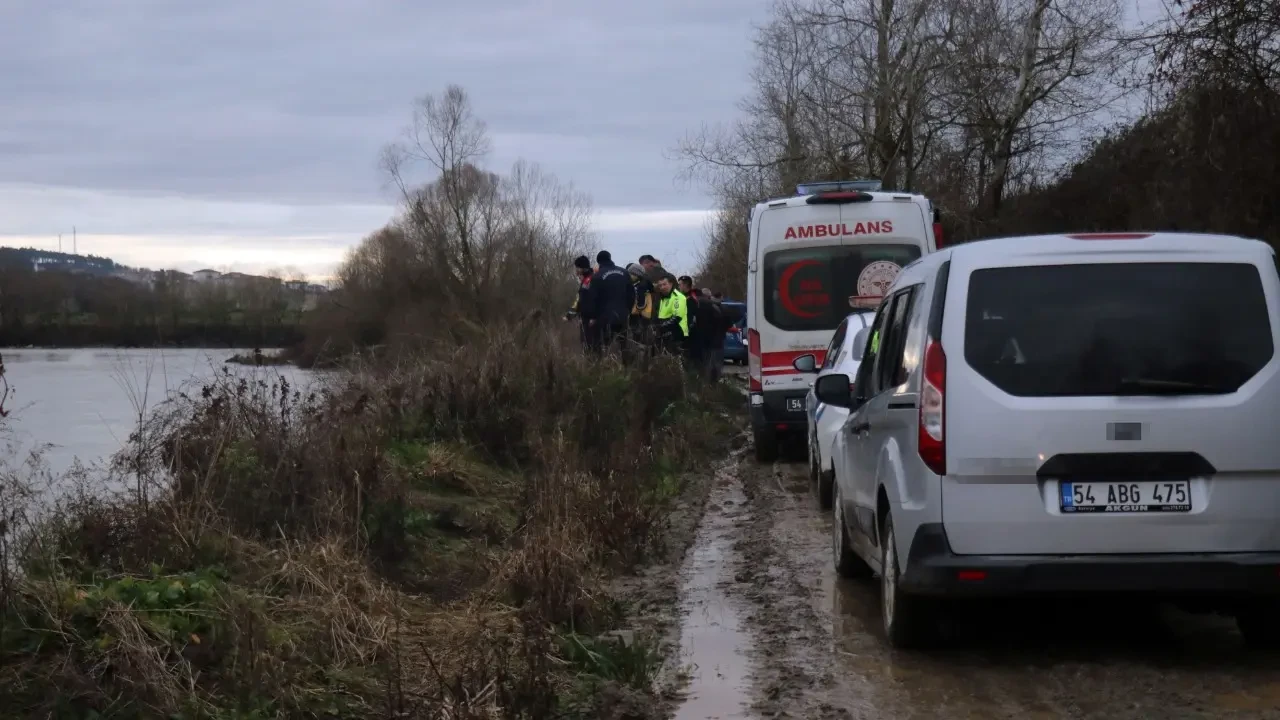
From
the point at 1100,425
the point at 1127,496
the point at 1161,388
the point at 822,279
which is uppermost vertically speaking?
the point at 822,279

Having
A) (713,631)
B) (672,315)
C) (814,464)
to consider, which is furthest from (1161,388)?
(672,315)

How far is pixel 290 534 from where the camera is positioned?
7.61m

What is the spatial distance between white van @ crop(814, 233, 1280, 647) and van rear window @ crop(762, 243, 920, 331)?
8220mm

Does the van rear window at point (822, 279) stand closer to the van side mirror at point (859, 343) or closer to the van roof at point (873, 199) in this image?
the van roof at point (873, 199)

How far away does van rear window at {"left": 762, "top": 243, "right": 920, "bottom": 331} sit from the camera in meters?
14.4

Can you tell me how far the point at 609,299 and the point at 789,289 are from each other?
13.8 feet

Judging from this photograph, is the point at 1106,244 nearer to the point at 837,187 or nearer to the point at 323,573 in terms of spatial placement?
the point at 323,573

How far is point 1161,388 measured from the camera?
5.88 metres

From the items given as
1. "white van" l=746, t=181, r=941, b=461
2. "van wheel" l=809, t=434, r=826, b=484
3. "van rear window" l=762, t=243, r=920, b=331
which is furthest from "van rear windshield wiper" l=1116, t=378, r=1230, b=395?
"van rear window" l=762, t=243, r=920, b=331

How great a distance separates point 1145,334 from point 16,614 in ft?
15.1

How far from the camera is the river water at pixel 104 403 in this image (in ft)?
27.0

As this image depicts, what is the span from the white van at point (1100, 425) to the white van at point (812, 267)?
8.16 meters

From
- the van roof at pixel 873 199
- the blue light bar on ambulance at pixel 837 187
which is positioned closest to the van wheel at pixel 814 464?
the van roof at pixel 873 199

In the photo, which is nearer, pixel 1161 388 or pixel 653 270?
pixel 1161 388
